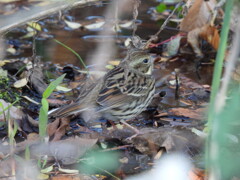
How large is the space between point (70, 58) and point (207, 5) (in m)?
2.03

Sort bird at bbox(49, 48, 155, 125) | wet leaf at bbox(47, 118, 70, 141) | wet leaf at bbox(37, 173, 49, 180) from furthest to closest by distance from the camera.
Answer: bird at bbox(49, 48, 155, 125), wet leaf at bbox(47, 118, 70, 141), wet leaf at bbox(37, 173, 49, 180)

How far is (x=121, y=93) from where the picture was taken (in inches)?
171

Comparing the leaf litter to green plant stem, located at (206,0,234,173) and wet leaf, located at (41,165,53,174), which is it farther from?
green plant stem, located at (206,0,234,173)

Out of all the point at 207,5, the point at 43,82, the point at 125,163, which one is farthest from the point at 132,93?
the point at 207,5

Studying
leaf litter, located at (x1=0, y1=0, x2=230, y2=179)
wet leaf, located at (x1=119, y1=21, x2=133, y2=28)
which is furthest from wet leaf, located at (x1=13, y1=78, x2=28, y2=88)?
wet leaf, located at (x1=119, y1=21, x2=133, y2=28)

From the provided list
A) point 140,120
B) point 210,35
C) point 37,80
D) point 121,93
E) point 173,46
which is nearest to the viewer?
point 121,93

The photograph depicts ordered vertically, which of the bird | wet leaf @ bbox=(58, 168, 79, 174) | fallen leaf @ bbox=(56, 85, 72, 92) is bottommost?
wet leaf @ bbox=(58, 168, 79, 174)

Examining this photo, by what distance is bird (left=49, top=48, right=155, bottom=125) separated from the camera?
418cm

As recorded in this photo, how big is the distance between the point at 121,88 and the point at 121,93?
5 centimetres

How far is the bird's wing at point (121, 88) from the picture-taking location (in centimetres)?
424

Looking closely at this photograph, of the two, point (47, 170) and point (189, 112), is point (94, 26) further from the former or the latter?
point (47, 170)

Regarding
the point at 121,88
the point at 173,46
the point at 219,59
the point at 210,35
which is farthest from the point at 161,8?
the point at 219,59

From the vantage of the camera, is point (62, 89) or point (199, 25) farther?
point (199, 25)

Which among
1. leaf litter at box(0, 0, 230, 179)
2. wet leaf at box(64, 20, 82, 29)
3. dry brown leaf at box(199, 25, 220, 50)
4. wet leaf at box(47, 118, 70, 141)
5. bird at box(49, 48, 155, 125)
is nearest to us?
leaf litter at box(0, 0, 230, 179)
